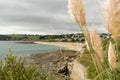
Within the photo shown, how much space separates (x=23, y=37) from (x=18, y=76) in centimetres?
12534

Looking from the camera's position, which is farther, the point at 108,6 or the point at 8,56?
the point at 8,56

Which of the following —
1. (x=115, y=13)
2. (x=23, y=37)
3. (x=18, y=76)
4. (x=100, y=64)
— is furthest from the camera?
(x=23, y=37)

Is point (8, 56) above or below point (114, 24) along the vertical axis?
below

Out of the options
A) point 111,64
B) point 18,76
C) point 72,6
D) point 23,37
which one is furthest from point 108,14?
point 23,37

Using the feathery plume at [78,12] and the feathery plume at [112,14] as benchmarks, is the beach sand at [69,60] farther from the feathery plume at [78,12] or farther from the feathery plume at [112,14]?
the feathery plume at [112,14]

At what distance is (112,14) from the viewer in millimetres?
2633

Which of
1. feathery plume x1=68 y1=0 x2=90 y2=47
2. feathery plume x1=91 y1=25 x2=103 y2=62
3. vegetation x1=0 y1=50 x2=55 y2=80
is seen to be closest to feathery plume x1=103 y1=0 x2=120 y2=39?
feathery plume x1=68 y1=0 x2=90 y2=47

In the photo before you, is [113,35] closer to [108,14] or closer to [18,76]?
[108,14]

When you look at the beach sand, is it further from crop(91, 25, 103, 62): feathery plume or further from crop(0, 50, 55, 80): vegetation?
crop(91, 25, 103, 62): feathery plume

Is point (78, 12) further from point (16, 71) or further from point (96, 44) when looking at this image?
point (16, 71)

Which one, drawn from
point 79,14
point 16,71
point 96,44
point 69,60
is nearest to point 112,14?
point 79,14

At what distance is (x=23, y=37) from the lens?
13275 cm

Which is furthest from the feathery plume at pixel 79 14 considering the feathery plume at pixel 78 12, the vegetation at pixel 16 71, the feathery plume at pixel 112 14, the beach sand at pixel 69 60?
the vegetation at pixel 16 71

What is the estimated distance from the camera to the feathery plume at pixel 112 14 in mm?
2635
